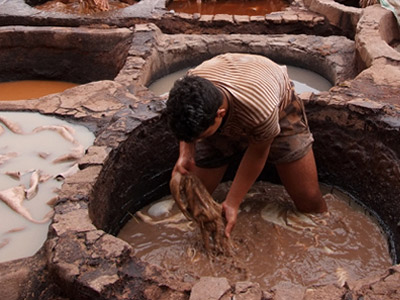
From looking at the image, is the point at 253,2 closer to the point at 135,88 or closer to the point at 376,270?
the point at 135,88

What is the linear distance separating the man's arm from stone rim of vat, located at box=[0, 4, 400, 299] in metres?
0.61

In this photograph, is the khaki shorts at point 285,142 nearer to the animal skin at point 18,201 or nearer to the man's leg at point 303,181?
the man's leg at point 303,181

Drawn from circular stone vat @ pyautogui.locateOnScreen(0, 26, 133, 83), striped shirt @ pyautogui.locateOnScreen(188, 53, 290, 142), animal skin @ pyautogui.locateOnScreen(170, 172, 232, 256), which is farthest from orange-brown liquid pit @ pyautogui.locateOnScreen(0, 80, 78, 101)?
striped shirt @ pyautogui.locateOnScreen(188, 53, 290, 142)

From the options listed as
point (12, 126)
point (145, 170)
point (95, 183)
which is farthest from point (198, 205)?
point (12, 126)

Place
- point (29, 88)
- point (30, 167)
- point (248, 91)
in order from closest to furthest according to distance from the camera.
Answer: point (248, 91) < point (30, 167) < point (29, 88)

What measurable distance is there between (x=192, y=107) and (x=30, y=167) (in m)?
1.60

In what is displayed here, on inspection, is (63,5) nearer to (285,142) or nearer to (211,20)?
(211,20)

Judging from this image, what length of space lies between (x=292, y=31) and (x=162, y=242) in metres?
3.43

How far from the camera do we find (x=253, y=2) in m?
7.22

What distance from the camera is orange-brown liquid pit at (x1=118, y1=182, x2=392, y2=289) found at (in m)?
3.00

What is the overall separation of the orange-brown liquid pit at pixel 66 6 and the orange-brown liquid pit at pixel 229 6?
0.74 meters

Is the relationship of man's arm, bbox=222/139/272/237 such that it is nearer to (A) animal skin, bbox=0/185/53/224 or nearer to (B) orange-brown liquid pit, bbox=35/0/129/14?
(A) animal skin, bbox=0/185/53/224

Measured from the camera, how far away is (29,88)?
5.55 m

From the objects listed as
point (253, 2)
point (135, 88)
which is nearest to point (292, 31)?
point (253, 2)
